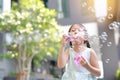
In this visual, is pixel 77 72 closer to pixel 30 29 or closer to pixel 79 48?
pixel 79 48

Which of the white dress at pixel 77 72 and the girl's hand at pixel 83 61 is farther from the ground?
the girl's hand at pixel 83 61

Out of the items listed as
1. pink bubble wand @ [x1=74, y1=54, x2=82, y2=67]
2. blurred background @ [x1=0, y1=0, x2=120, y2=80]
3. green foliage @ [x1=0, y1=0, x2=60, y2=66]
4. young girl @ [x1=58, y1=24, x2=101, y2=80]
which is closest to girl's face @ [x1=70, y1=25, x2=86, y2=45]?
young girl @ [x1=58, y1=24, x2=101, y2=80]

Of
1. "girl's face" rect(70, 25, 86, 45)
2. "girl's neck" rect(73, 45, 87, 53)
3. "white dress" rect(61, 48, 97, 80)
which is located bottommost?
"white dress" rect(61, 48, 97, 80)

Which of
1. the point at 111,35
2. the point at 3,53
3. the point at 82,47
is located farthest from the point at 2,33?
the point at 82,47

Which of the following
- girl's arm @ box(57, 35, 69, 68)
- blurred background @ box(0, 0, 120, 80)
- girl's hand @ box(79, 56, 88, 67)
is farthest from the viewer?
blurred background @ box(0, 0, 120, 80)

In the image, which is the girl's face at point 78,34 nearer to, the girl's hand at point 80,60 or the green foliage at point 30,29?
the girl's hand at point 80,60

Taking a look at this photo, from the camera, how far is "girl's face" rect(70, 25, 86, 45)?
4.84 ft

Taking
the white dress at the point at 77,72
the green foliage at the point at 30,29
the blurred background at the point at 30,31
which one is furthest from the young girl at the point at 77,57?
the green foliage at the point at 30,29

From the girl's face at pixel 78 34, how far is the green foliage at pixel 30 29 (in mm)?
3320

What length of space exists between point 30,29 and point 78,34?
133 inches

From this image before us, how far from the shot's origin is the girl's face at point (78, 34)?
4.84 feet

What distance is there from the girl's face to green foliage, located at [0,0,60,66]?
3.32 meters

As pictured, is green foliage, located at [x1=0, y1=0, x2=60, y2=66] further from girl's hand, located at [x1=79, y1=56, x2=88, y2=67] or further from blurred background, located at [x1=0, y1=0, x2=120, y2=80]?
girl's hand, located at [x1=79, y1=56, x2=88, y2=67]

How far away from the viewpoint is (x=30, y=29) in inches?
190
